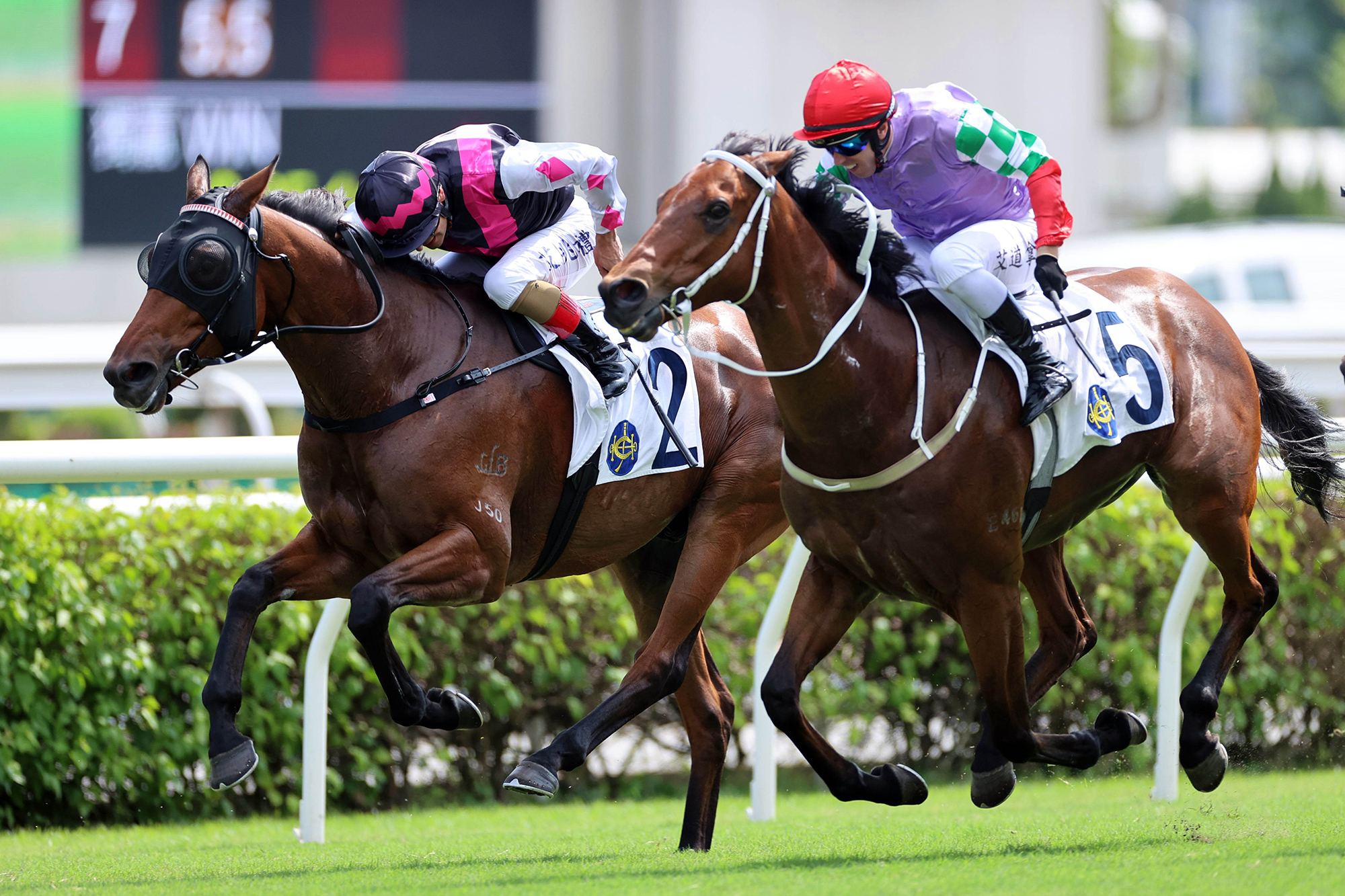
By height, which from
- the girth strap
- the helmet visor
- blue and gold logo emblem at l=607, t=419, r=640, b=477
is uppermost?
the helmet visor

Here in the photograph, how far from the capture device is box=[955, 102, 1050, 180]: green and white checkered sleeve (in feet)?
13.7

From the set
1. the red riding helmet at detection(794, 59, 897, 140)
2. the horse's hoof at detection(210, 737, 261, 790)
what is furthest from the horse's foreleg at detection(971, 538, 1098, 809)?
the horse's hoof at detection(210, 737, 261, 790)

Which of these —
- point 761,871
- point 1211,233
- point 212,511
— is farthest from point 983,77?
point 761,871

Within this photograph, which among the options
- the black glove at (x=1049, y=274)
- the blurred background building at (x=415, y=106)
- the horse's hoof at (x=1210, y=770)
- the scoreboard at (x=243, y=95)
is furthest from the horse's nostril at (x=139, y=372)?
the scoreboard at (x=243, y=95)

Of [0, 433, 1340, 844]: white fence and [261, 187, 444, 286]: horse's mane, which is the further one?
[0, 433, 1340, 844]: white fence

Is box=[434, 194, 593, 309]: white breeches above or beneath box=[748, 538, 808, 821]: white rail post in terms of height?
above

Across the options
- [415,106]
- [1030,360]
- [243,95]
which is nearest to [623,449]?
[1030,360]

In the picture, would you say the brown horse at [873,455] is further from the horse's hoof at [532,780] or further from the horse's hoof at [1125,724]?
the horse's hoof at [532,780]

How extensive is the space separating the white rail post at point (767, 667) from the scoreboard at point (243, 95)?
789cm

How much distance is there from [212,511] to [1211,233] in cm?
920

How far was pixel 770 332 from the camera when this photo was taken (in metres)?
3.92

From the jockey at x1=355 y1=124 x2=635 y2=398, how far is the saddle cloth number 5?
3.99 feet

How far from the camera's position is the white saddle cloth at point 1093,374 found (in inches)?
165

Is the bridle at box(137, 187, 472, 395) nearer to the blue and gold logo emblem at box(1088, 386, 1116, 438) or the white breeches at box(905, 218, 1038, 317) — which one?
the white breeches at box(905, 218, 1038, 317)
